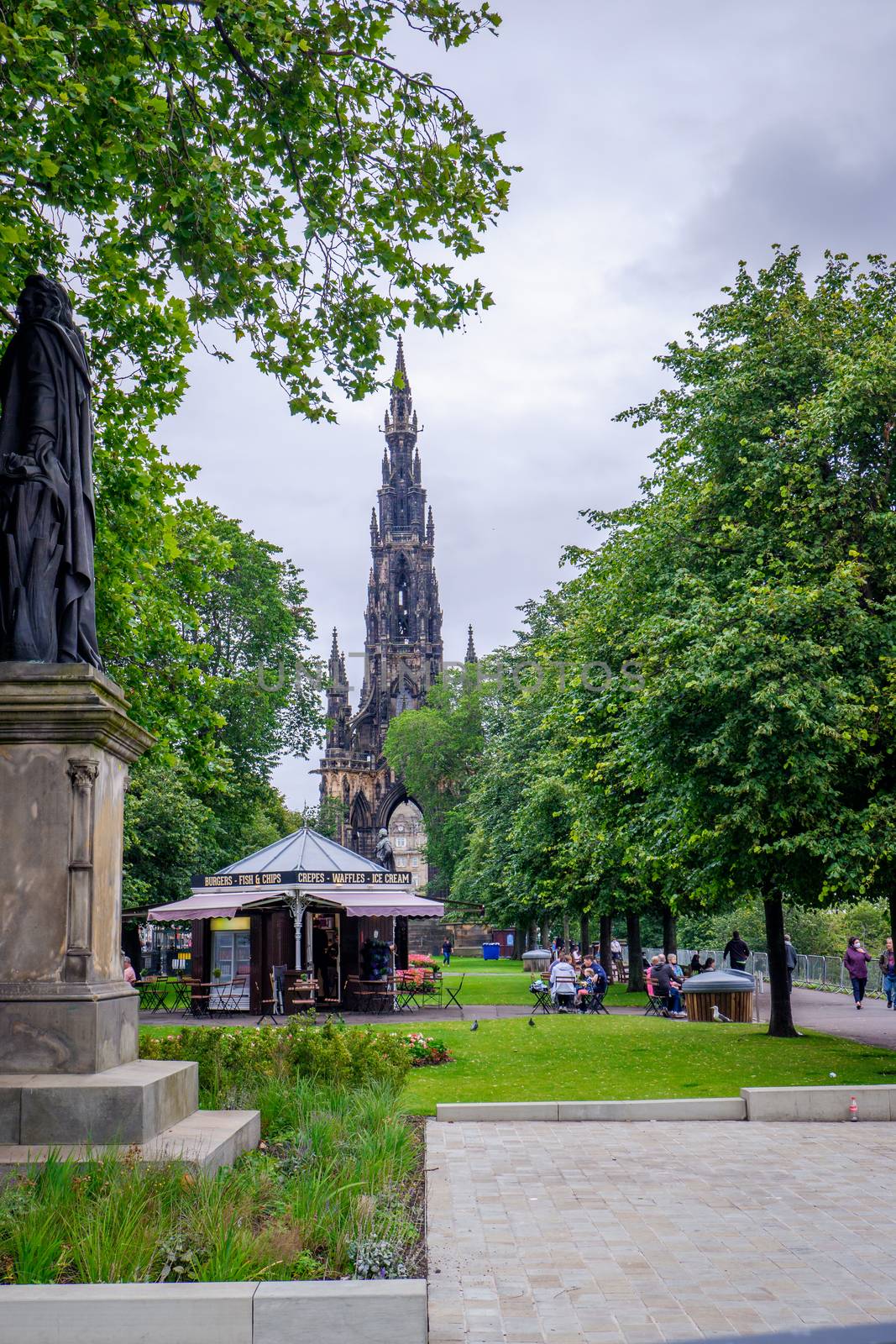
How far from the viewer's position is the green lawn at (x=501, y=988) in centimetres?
3250

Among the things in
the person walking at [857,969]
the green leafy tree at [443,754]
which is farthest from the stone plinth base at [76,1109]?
the green leafy tree at [443,754]

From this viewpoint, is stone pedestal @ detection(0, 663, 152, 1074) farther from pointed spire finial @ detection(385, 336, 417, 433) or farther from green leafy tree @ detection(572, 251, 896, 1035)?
pointed spire finial @ detection(385, 336, 417, 433)

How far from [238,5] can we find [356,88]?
1654mm

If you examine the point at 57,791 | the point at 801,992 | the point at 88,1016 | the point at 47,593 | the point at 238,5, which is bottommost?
the point at 801,992

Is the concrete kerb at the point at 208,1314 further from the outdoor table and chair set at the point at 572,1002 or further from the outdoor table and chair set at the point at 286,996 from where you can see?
the outdoor table and chair set at the point at 572,1002

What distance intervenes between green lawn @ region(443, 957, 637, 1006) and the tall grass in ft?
79.2

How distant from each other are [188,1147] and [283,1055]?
188 inches

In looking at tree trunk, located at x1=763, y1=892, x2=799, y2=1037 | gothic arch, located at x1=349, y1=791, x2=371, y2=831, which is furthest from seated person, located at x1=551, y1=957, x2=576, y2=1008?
gothic arch, located at x1=349, y1=791, x2=371, y2=831

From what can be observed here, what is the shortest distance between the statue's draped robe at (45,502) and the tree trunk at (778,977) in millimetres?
14621

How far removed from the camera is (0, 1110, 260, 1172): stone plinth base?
21.5ft

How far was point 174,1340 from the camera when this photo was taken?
5.07m

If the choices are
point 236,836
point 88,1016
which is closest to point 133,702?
point 88,1016

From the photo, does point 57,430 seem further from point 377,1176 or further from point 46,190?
point 377,1176

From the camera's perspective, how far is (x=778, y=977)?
21047 millimetres
